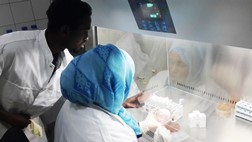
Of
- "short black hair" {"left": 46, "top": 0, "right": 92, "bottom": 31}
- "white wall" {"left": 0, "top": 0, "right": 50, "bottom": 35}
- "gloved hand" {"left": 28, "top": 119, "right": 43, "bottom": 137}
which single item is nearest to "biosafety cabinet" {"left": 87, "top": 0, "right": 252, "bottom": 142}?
"short black hair" {"left": 46, "top": 0, "right": 92, "bottom": 31}

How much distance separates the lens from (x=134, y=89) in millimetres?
1613

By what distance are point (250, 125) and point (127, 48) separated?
830 millimetres

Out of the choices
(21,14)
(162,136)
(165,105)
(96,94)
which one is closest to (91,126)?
(96,94)

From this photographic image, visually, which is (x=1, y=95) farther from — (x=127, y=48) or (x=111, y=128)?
(x=127, y=48)

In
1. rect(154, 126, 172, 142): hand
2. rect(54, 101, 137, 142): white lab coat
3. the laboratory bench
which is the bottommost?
the laboratory bench

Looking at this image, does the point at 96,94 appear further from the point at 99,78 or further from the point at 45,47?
the point at 45,47

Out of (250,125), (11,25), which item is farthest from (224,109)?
(11,25)

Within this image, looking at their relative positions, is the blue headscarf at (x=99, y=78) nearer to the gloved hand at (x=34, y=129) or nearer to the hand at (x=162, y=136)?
the hand at (x=162, y=136)

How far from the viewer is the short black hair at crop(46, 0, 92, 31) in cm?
102

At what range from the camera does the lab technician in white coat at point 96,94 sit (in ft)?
2.89

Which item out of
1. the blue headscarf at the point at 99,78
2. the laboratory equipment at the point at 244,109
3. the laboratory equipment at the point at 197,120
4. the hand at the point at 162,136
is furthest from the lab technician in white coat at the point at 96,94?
the laboratory equipment at the point at 244,109

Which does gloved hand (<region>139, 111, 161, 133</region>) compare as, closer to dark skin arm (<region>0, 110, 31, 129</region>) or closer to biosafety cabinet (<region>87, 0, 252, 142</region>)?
biosafety cabinet (<region>87, 0, 252, 142</region>)

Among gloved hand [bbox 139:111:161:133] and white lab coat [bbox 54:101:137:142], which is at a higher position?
white lab coat [bbox 54:101:137:142]

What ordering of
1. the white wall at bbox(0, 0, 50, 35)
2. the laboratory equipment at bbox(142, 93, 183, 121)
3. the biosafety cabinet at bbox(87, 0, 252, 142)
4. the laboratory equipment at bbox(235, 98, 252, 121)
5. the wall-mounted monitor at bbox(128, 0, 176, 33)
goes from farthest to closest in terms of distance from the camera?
1. the white wall at bbox(0, 0, 50, 35)
2. the laboratory equipment at bbox(142, 93, 183, 121)
3. the laboratory equipment at bbox(235, 98, 252, 121)
4. the wall-mounted monitor at bbox(128, 0, 176, 33)
5. the biosafety cabinet at bbox(87, 0, 252, 142)
